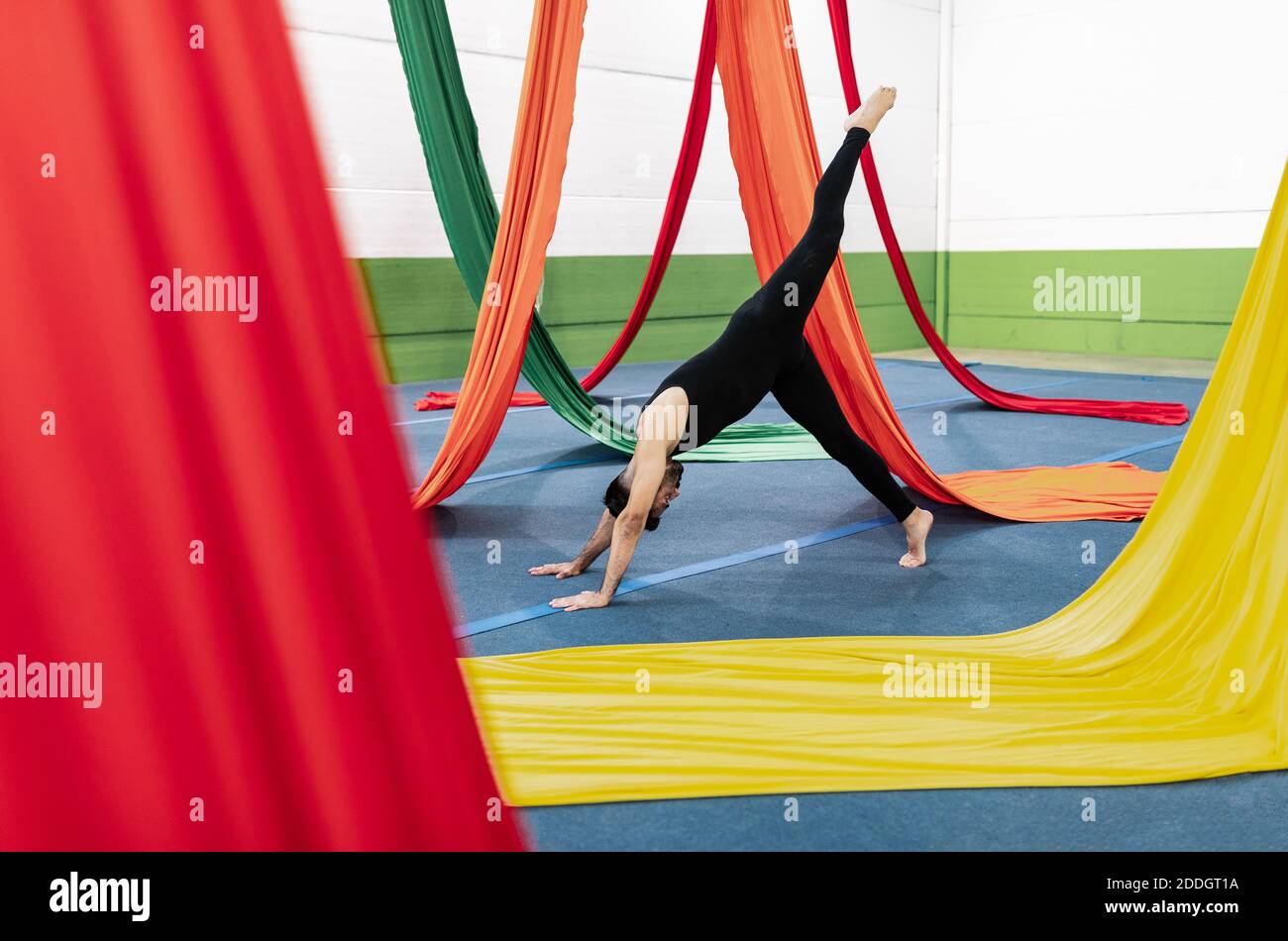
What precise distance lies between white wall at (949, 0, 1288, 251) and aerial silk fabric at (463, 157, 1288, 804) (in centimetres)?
664

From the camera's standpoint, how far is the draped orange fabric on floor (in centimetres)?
363

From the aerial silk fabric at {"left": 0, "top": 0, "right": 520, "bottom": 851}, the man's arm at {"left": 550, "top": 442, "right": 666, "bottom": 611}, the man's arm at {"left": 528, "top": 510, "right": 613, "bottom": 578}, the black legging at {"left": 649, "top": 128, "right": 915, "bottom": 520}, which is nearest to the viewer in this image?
the aerial silk fabric at {"left": 0, "top": 0, "right": 520, "bottom": 851}

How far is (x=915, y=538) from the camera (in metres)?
3.48

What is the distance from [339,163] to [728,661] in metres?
5.82

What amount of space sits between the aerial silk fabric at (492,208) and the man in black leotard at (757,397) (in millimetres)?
719

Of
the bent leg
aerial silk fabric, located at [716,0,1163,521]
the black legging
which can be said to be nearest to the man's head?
the black legging

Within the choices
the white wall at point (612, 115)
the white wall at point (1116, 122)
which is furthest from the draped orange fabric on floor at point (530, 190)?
the white wall at point (1116, 122)

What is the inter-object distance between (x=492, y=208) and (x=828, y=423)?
1.80 metres

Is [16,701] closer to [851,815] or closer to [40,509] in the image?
[40,509]

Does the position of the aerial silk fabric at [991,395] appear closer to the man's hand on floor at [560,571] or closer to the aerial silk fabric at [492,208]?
the aerial silk fabric at [492,208]

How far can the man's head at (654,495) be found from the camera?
301 cm

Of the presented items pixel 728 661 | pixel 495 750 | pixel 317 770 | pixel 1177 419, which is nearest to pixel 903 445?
pixel 728 661

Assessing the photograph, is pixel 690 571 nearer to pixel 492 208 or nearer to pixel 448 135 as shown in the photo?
pixel 492 208

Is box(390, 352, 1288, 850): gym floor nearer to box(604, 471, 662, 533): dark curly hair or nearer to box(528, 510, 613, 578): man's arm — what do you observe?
box(528, 510, 613, 578): man's arm
